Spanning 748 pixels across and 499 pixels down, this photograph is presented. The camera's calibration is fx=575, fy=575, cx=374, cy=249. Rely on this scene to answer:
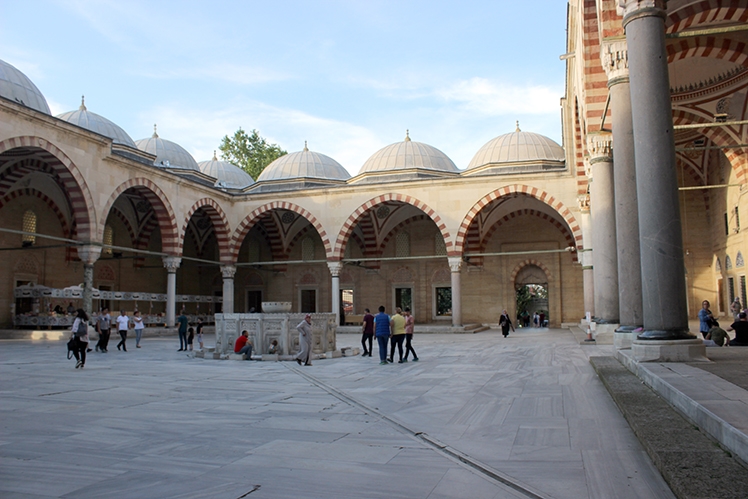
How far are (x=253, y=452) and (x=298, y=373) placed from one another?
155 inches

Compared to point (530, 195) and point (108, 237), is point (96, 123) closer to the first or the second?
point (108, 237)

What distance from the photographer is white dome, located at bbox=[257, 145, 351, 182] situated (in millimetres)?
21766

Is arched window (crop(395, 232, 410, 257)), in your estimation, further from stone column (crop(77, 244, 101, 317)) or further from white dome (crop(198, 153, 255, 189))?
stone column (crop(77, 244, 101, 317))

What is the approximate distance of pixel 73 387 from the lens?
5.77 metres

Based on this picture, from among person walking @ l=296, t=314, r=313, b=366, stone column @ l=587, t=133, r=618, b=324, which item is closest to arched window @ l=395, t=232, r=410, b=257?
stone column @ l=587, t=133, r=618, b=324

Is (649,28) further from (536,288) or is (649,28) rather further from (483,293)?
(536,288)

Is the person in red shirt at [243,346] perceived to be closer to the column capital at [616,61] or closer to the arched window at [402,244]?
the column capital at [616,61]

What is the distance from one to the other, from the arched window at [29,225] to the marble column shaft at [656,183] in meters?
17.0

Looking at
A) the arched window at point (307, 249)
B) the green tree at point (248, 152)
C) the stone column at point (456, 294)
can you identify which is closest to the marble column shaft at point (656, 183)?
the stone column at point (456, 294)

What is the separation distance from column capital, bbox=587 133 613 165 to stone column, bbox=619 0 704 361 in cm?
397

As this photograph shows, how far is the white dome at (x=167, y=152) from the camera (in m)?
21.2

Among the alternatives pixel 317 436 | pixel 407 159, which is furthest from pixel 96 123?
pixel 317 436

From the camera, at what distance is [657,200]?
4.91 m

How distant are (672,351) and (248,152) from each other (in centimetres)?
3008
